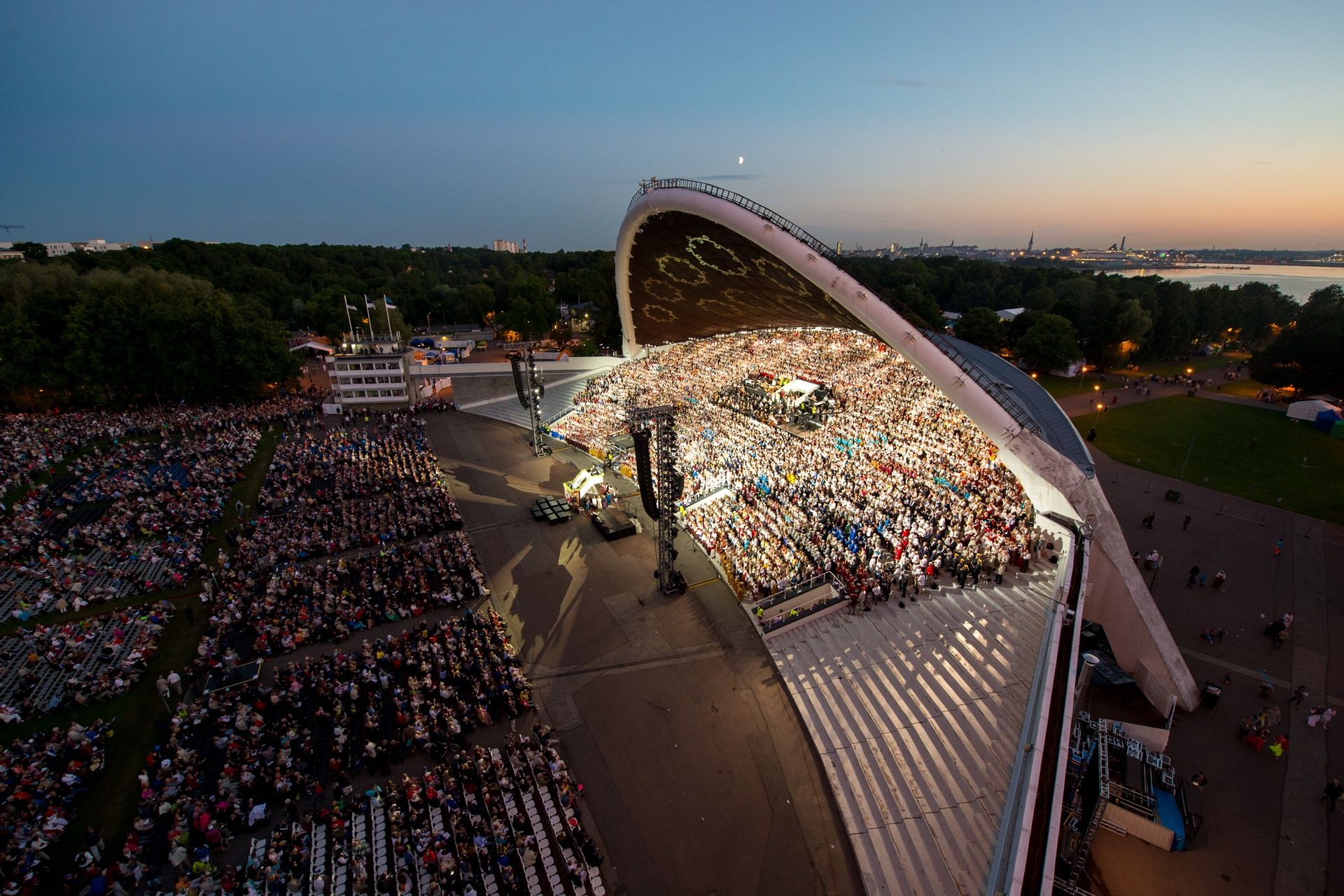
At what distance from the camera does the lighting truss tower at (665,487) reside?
1619 cm

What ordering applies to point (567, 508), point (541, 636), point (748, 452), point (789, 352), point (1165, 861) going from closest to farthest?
point (1165, 861)
point (541, 636)
point (567, 508)
point (748, 452)
point (789, 352)

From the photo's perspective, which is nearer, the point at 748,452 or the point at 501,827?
the point at 501,827

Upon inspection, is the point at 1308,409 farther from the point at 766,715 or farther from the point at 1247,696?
the point at 766,715

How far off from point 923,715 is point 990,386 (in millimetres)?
8578

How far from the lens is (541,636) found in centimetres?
1546

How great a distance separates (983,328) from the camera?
4928cm

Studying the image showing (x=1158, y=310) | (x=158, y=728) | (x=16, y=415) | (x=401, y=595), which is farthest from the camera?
(x=1158, y=310)

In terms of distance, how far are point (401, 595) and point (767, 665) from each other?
11.3 metres

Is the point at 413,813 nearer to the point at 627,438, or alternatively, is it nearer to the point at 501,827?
the point at 501,827

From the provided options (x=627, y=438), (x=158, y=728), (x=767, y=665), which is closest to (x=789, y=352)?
(x=627, y=438)

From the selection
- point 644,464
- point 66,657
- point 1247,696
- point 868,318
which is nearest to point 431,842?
point 644,464

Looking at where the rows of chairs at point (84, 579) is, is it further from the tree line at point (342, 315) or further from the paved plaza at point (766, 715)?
the tree line at point (342, 315)

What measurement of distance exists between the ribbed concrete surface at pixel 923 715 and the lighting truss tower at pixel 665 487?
12.9 feet

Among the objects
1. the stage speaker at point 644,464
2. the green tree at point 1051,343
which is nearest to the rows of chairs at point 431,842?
the stage speaker at point 644,464
